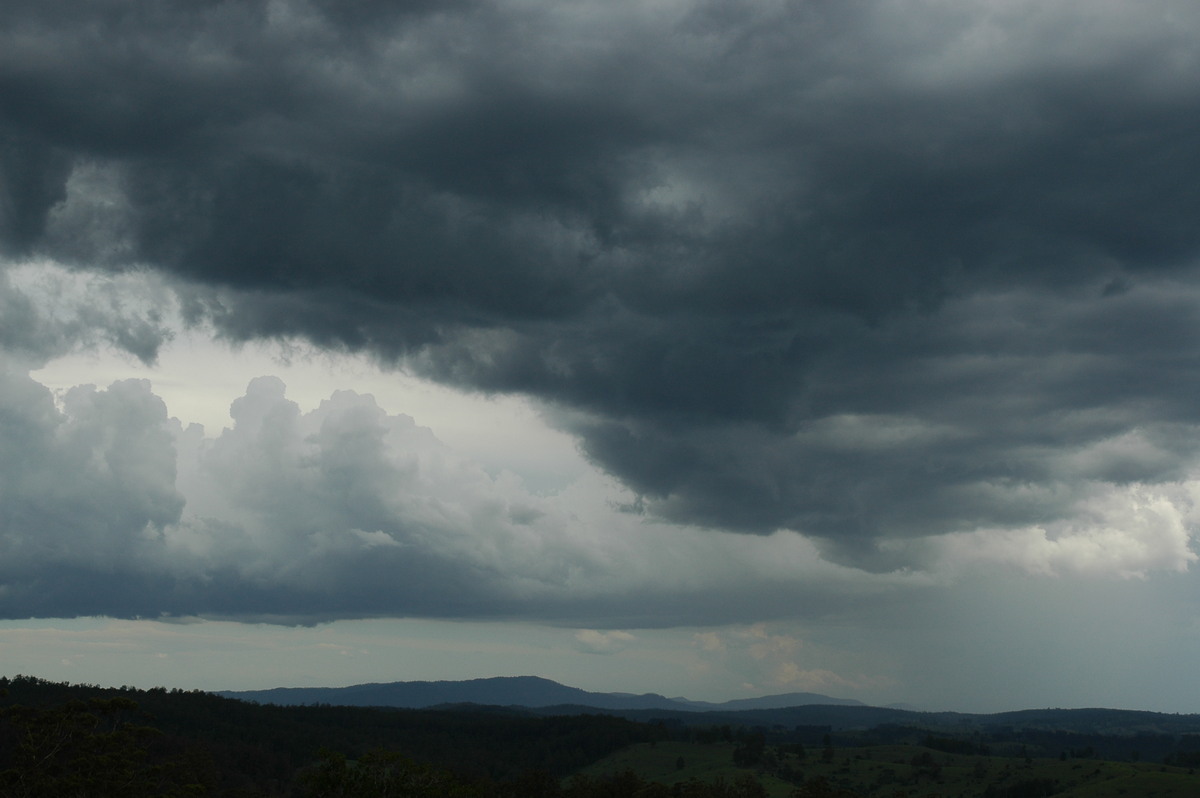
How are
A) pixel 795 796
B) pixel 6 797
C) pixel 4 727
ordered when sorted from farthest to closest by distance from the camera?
pixel 4 727, pixel 795 796, pixel 6 797

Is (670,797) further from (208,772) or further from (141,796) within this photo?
(208,772)

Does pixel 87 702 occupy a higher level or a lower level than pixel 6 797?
higher

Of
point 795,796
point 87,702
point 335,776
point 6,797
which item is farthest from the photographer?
point 795,796

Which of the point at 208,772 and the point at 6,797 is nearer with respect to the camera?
the point at 6,797

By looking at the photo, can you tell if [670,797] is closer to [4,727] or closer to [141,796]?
[141,796]

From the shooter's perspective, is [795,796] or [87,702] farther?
[795,796]

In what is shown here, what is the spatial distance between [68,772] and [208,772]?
113 m

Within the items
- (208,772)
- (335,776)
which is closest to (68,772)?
(335,776)

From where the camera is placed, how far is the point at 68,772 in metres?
92.2

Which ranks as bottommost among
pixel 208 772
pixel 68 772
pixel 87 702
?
pixel 208 772

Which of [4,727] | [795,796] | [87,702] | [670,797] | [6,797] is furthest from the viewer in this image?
[4,727]

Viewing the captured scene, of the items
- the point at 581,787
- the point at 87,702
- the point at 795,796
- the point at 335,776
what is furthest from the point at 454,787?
the point at 795,796

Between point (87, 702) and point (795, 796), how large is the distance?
118 metres

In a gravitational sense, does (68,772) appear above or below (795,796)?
above
